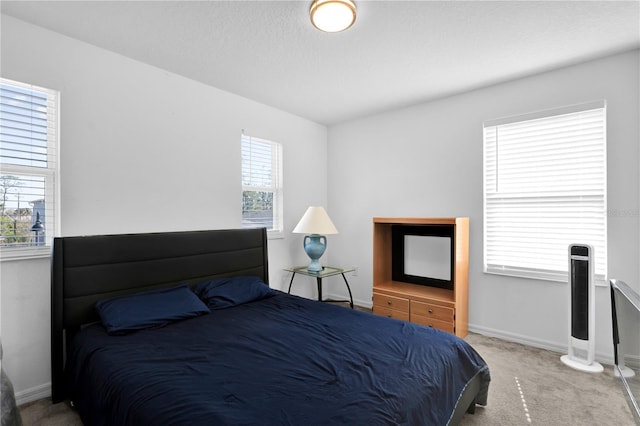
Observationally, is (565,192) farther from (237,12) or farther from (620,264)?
(237,12)

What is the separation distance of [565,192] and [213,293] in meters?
3.32

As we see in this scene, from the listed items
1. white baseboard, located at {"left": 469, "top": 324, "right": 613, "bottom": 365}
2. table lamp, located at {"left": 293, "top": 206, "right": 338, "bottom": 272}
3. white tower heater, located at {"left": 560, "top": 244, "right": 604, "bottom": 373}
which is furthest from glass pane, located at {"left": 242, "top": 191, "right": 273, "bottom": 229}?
white tower heater, located at {"left": 560, "top": 244, "right": 604, "bottom": 373}

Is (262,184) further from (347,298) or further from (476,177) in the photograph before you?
(476,177)

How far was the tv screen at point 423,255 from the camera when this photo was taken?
11.8ft

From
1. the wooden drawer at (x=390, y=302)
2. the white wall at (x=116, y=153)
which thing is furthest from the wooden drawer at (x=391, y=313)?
the white wall at (x=116, y=153)

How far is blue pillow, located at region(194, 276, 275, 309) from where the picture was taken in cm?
277

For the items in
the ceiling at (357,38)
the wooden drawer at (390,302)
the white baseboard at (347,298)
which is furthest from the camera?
the white baseboard at (347,298)

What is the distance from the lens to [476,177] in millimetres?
3477

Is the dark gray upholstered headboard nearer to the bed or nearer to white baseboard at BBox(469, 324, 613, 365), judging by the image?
the bed

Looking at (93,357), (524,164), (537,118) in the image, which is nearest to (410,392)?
(93,357)

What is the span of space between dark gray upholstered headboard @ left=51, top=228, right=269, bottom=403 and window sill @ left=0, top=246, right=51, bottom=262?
0.67ft

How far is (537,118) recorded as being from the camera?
10.1 ft

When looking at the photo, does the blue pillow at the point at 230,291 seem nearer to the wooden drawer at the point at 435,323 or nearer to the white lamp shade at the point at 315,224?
the white lamp shade at the point at 315,224

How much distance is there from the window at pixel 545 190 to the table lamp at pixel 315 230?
69.1 inches
